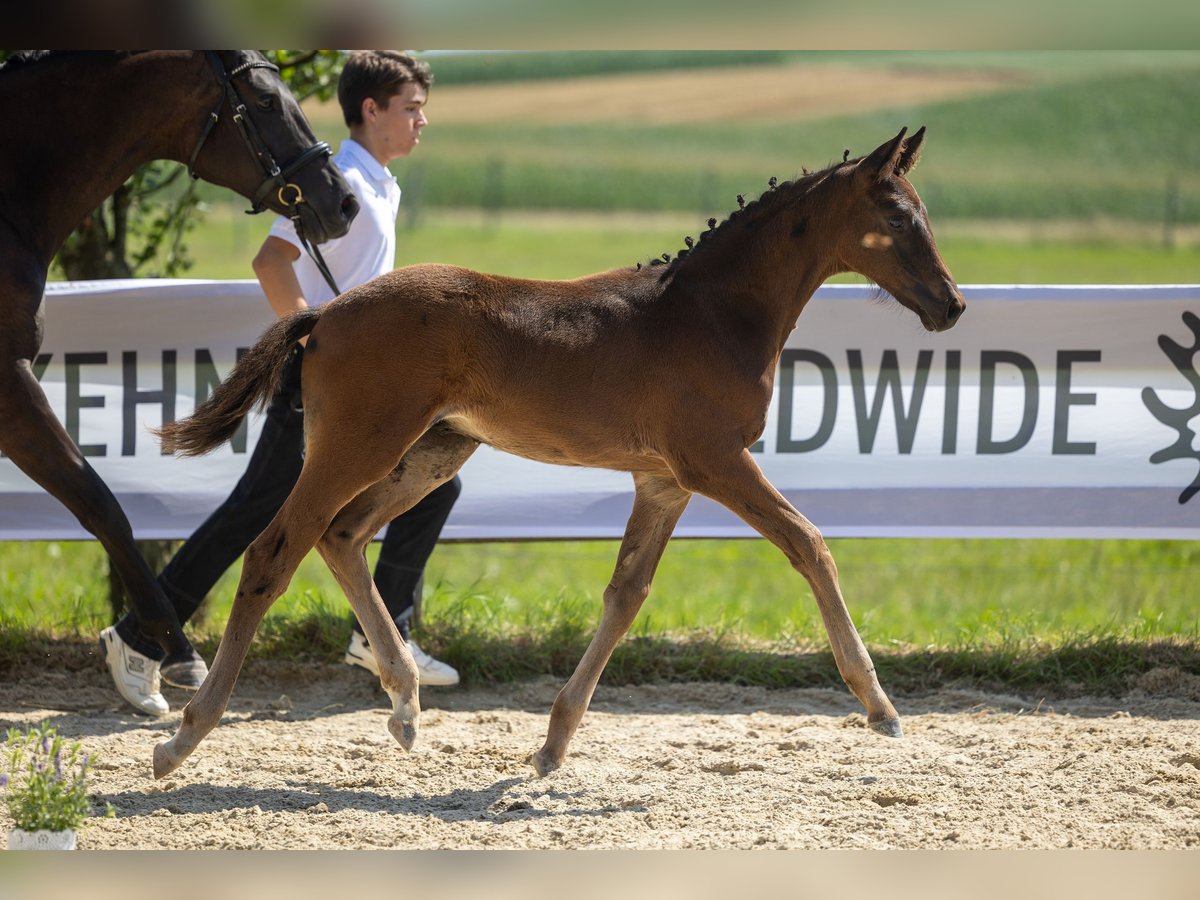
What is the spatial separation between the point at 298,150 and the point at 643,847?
265 centimetres

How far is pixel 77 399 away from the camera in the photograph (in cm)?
570

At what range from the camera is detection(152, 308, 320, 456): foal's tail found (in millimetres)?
4105

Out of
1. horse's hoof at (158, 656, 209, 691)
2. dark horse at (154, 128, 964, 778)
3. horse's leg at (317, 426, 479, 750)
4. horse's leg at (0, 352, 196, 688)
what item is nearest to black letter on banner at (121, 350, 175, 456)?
horse's leg at (0, 352, 196, 688)

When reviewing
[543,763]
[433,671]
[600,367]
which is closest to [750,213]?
[600,367]

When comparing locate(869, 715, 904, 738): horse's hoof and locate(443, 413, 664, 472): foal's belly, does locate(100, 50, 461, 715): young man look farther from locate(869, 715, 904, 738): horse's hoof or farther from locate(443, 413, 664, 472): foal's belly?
locate(869, 715, 904, 738): horse's hoof

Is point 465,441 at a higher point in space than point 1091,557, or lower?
higher

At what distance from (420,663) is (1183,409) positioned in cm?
340

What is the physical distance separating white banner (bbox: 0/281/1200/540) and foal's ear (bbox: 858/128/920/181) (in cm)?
179

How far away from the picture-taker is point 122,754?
4.46 m
